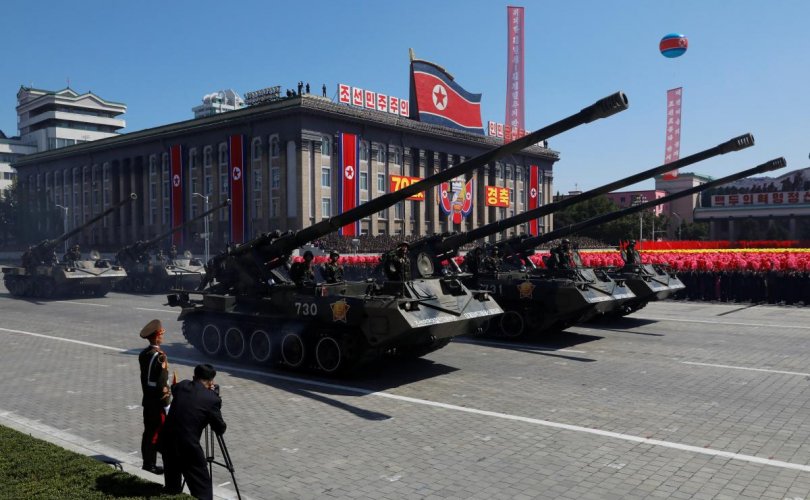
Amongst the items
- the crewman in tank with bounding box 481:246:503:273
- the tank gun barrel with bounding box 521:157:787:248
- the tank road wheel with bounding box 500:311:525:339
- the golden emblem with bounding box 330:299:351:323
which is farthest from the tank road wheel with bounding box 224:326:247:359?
the tank gun barrel with bounding box 521:157:787:248

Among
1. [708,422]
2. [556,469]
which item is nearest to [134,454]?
[556,469]

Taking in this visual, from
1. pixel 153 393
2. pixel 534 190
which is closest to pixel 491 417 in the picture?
pixel 153 393

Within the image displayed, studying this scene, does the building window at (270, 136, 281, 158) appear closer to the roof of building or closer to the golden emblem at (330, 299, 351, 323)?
the roof of building

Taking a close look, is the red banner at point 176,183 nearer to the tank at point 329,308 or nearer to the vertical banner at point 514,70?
the vertical banner at point 514,70

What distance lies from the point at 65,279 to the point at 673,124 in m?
57.1

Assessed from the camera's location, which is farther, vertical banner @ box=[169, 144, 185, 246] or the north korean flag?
vertical banner @ box=[169, 144, 185, 246]

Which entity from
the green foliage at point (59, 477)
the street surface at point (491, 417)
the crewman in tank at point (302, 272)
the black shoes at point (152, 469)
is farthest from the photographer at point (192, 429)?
the crewman in tank at point (302, 272)

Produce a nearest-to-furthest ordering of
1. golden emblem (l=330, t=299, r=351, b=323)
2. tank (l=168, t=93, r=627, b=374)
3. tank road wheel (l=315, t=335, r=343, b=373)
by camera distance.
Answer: tank (l=168, t=93, r=627, b=374), golden emblem (l=330, t=299, r=351, b=323), tank road wheel (l=315, t=335, r=343, b=373)

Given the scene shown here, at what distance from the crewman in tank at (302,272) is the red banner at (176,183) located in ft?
171

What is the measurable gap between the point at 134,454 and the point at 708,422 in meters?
6.83

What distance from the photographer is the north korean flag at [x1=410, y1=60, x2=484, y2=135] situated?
201 feet

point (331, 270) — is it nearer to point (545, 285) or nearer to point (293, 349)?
point (293, 349)

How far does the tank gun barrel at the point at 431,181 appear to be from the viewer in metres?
9.90

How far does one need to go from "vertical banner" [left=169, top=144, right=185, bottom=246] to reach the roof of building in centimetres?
181
